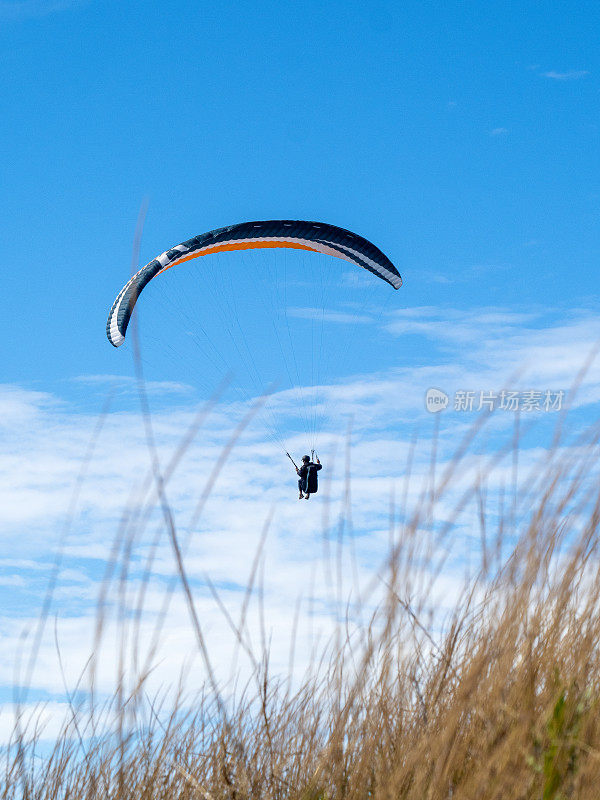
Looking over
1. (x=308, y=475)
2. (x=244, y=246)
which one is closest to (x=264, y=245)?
(x=244, y=246)

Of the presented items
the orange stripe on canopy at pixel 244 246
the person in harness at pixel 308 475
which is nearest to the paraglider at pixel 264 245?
the orange stripe on canopy at pixel 244 246

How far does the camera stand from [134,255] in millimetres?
2082

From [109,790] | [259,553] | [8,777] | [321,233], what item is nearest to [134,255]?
[259,553]

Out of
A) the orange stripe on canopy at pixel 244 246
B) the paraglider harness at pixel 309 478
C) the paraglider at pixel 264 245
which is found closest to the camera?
the paraglider at pixel 264 245

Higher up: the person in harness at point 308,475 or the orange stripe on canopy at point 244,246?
the orange stripe on canopy at point 244,246

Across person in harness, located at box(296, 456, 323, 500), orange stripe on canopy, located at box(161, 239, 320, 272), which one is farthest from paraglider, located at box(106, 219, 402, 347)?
person in harness, located at box(296, 456, 323, 500)

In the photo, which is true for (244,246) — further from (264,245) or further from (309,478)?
(309,478)

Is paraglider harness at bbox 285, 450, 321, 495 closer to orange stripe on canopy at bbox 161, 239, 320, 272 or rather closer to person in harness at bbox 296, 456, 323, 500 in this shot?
person in harness at bbox 296, 456, 323, 500

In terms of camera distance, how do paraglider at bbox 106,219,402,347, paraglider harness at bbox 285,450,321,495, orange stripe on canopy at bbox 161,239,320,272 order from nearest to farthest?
paraglider at bbox 106,219,402,347 < orange stripe on canopy at bbox 161,239,320,272 < paraglider harness at bbox 285,450,321,495

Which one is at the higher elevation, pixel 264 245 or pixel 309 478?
pixel 264 245

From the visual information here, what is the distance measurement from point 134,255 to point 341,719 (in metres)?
1.48

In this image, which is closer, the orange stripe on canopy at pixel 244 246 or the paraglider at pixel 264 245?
Result: the paraglider at pixel 264 245

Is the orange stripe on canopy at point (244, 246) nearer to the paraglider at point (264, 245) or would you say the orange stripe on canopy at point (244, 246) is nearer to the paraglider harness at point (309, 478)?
the paraglider at point (264, 245)

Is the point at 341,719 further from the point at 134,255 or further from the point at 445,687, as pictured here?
the point at 134,255
